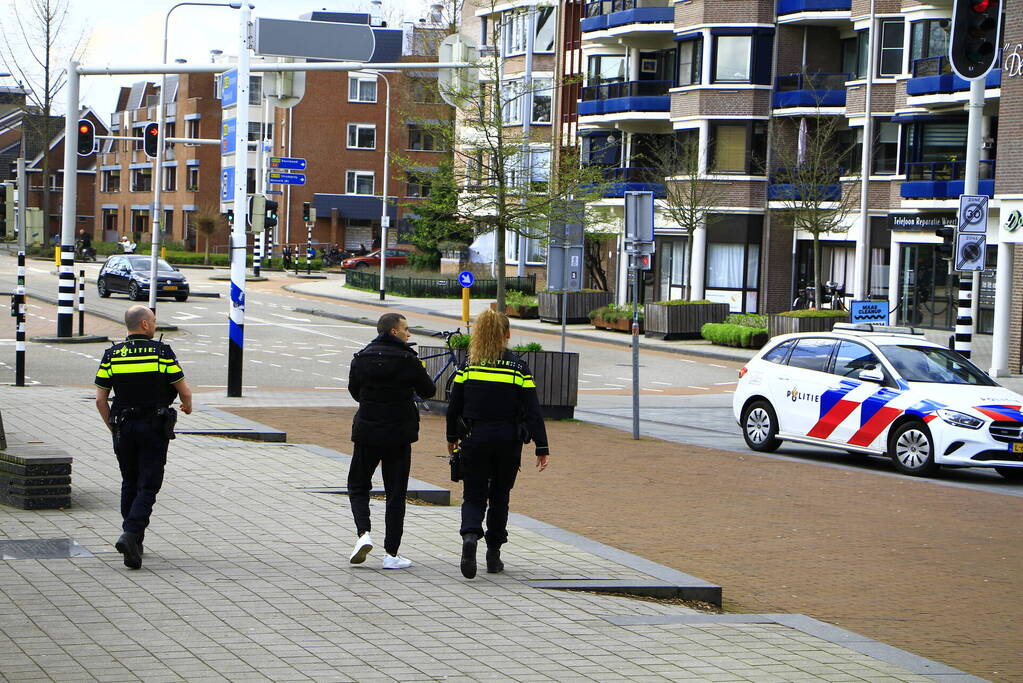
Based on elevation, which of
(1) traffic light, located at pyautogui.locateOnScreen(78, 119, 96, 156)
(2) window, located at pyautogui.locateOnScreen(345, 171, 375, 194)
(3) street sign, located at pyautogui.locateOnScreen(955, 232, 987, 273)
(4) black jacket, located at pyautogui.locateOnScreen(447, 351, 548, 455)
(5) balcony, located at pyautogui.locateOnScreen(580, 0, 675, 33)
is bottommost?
(4) black jacket, located at pyautogui.locateOnScreen(447, 351, 548, 455)

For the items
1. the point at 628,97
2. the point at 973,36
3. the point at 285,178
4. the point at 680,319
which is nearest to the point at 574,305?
the point at 680,319

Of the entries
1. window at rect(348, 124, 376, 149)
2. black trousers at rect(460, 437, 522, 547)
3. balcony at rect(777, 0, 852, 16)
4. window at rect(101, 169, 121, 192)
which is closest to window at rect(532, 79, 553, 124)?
balcony at rect(777, 0, 852, 16)

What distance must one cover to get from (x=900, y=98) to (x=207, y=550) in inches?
1452

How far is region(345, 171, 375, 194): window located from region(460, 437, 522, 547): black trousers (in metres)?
76.8

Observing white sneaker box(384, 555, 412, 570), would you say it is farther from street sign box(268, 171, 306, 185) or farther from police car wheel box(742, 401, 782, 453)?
street sign box(268, 171, 306, 185)

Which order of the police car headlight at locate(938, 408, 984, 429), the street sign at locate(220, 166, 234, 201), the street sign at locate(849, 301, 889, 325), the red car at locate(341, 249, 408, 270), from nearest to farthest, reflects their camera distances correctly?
the police car headlight at locate(938, 408, 984, 429) < the street sign at locate(220, 166, 234, 201) < the street sign at locate(849, 301, 889, 325) < the red car at locate(341, 249, 408, 270)

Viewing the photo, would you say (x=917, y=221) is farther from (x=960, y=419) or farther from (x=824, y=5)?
(x=960, y=419)

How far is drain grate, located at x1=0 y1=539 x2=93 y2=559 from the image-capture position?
845cm

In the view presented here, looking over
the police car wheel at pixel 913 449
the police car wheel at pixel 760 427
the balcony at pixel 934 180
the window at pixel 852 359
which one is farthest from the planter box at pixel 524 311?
the police car wheel at pixel 913 449

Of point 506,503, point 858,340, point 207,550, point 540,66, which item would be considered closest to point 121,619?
point 207,550

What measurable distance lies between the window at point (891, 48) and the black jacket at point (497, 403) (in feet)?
125

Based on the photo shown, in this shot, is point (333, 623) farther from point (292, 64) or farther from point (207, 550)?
point (292, 64)

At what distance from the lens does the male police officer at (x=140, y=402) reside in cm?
848

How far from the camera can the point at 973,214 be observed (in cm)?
1848
